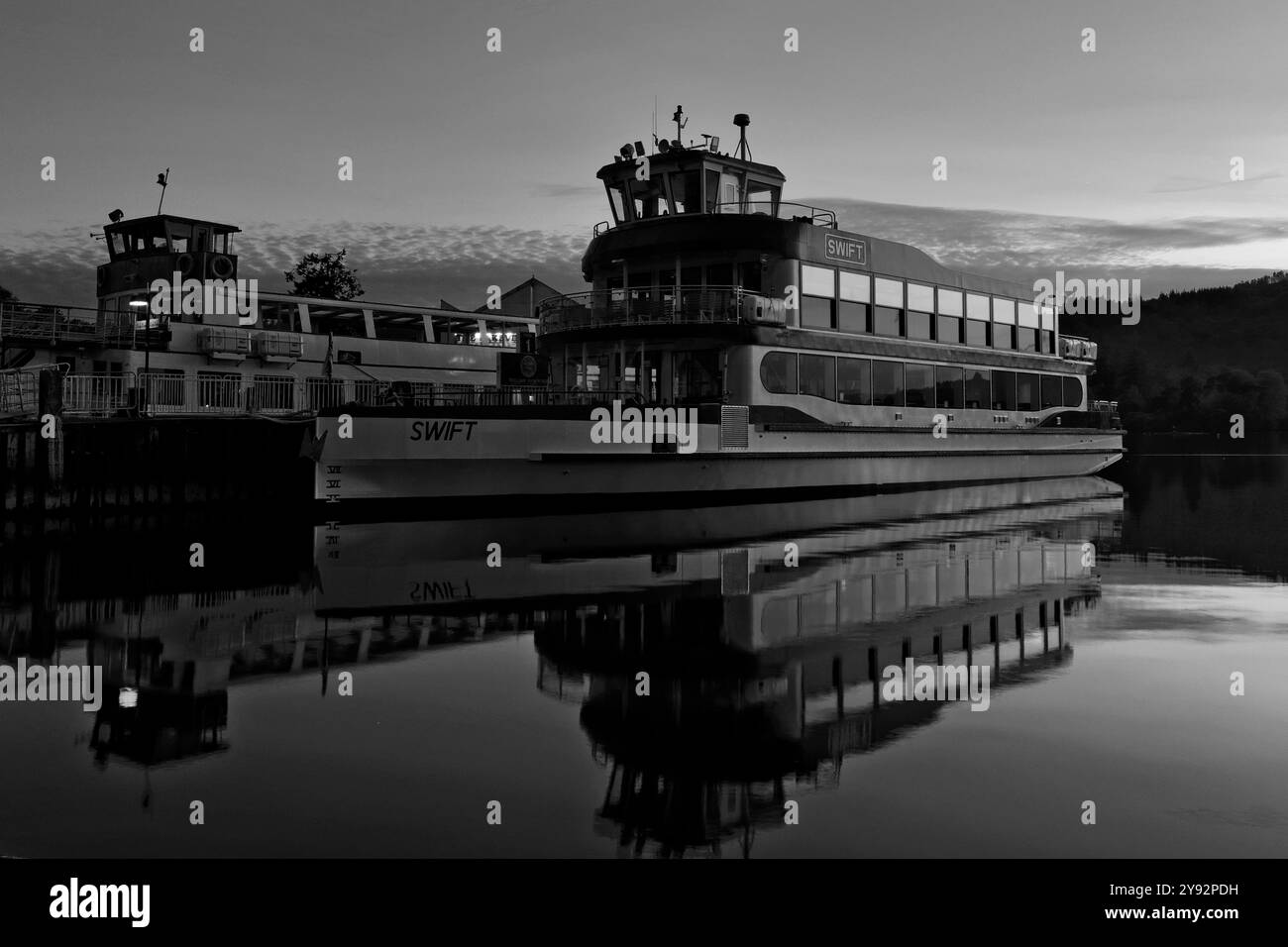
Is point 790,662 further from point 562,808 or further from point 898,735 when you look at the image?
point 562,808

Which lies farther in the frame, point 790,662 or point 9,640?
point 9,640

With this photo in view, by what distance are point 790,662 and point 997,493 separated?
80.3 ft

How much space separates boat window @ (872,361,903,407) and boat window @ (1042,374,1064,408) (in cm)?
933

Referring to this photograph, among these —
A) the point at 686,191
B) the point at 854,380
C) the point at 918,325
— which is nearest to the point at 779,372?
the point at 854,380

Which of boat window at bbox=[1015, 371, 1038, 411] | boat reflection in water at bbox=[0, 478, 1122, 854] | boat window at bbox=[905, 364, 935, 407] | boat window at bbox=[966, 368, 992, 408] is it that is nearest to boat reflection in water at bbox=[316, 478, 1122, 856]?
boat reflection in water at bbox=[0, 478, 1122, 854]

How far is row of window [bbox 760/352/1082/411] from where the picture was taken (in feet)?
87.6

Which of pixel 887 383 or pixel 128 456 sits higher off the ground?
pixel 887 383

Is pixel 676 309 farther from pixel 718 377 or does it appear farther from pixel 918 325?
pixel 918 325

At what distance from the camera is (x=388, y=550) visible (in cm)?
1677

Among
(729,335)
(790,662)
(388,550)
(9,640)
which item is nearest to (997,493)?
(729,335)

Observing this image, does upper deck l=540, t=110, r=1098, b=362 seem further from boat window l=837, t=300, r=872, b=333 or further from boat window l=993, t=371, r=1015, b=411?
boat window l=993, t=371, r=1015, b=411

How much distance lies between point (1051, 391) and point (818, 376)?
13854 millimetres

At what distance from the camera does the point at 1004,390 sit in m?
34.7

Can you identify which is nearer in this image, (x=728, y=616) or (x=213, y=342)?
(x=728, y=616)
